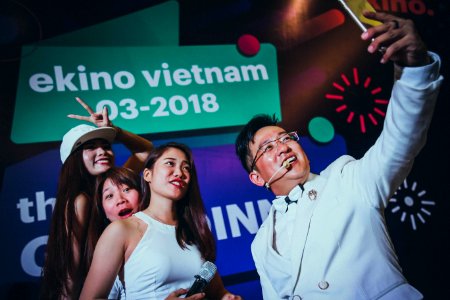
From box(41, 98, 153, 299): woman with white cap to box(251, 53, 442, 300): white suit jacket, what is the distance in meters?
1.06

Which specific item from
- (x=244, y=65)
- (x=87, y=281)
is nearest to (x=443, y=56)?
(x=244, y=65)

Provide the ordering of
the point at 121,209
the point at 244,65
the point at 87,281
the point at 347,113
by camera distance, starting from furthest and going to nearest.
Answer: the point at 347,113 < the point at 244,65 < the point at 121,209 < the point at 87,281

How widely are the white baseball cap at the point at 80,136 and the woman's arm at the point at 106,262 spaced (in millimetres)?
559

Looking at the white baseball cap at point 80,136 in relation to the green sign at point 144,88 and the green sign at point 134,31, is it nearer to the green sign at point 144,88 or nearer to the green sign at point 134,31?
the green sign at point 144,88

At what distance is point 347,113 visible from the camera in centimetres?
319

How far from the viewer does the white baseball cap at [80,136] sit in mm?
2197

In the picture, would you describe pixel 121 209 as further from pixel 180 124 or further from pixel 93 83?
pixel 93 83

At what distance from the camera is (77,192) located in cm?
213

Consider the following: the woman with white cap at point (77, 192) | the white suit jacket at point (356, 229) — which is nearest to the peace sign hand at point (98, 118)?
the woman with white cap at point (77, 192)

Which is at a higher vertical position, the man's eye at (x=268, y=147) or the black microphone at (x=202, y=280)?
the man's eye at (x=268, y=147)

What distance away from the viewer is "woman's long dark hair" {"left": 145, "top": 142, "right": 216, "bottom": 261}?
7.03ft

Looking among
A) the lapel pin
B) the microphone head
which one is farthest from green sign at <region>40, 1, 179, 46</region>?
the microphone head

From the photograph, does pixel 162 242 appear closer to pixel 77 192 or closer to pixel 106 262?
pixel 106 262

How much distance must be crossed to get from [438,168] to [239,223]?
2.10 m
